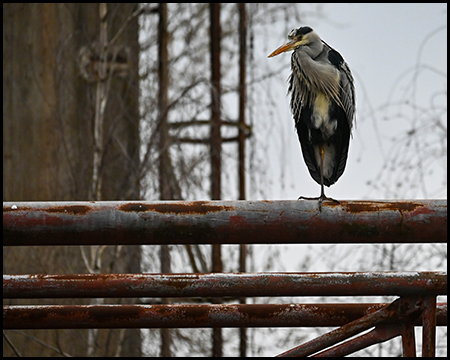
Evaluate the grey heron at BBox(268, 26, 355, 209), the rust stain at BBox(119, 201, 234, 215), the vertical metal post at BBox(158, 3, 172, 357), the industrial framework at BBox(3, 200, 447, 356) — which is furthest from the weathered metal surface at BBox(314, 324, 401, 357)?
the vertical metal post at BBox(158, 3, 172, 357)

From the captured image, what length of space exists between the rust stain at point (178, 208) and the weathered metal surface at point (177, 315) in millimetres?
639

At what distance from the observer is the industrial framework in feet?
3.85

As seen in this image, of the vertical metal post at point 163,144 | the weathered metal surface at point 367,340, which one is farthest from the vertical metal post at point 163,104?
the weathered metal surface at point 367,340

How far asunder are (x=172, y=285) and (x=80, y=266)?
2.43 metres

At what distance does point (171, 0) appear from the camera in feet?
14.0

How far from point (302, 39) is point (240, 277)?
1257 millimetres

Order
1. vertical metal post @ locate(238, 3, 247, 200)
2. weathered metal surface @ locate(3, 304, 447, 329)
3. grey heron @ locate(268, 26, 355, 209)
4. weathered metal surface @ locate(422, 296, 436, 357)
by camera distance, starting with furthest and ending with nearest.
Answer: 1. vertical metal post @ locate(238, 3, 247, 200)
2. grey heron @ locate(268, 26, 355, 209)
3. weathered metal surface @ locate(3, 304, 447, 329)
4. weathered metal surface @ locate(422, 296, 436, 357)

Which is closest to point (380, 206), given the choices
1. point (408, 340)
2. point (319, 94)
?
point (408, 340)

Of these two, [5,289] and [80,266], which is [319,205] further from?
[80,266]

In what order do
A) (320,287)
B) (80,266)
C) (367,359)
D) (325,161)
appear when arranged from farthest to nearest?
(80,266) → (367,359) → (325,161) → (320,287)

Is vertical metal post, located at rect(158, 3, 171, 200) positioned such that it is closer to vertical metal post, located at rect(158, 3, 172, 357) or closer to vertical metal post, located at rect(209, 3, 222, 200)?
vertical metal post, located at rect(158, 3, 172, 357)

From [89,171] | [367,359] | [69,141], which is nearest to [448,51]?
[367,359]

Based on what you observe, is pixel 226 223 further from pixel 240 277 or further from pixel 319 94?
pixel 319 94

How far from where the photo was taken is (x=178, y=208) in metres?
1.19
